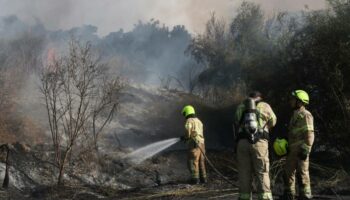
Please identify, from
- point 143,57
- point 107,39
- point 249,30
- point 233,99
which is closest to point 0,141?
point 233,99

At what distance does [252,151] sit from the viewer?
6.72 metres

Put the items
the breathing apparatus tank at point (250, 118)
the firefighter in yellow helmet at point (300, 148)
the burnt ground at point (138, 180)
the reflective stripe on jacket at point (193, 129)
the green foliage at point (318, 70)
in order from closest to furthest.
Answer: the breathing apparatus tank at point (250, 118)
the firefighter in yellow helmet at point (300, 148)
the burnt ground at point (138, 180)
the reflective stripe on jacket at point (193, 129)
the green foliage at point (318, 70)

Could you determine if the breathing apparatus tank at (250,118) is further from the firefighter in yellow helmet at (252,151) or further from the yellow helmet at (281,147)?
the yellow helmet at (281,147)

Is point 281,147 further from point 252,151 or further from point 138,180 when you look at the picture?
point 138,180

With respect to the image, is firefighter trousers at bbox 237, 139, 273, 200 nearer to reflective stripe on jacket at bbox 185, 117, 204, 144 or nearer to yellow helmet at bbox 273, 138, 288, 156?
yellow helmet at bbox 273, 138, 288, 156

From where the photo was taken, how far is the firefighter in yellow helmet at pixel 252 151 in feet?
22.0

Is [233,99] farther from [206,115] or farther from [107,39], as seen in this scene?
[107,39]

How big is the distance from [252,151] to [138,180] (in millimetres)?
8650

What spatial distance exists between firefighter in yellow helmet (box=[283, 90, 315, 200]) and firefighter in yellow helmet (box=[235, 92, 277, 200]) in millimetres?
1192

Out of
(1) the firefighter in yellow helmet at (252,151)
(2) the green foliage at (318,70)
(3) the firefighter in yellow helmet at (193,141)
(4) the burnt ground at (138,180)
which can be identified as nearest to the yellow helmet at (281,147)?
→ (1) the firefighter in yellow helmet at (252,151)

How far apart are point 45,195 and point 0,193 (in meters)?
1.02

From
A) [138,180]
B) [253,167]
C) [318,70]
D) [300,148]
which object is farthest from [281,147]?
[138,180]

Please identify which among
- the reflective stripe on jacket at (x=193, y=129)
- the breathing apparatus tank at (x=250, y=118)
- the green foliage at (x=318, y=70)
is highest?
the green foliage at (x=318, y=70)

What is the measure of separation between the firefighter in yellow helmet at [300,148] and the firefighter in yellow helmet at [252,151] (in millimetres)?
1192
